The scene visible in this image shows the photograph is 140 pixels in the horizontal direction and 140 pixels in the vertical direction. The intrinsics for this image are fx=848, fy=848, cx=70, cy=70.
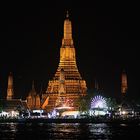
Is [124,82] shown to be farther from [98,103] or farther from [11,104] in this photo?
[11,104]

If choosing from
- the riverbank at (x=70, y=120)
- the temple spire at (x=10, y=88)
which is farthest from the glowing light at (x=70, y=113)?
the temple spire at (x=10, y=88)

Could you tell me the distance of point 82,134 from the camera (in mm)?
91188

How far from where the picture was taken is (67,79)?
148 metres

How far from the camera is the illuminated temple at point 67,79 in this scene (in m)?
147

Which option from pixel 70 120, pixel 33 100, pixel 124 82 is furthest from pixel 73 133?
pixel 33 100

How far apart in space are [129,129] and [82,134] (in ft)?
33.7

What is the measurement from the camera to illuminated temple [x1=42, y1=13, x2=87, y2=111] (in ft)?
482

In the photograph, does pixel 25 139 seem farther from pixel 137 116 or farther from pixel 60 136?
pixel 137 116

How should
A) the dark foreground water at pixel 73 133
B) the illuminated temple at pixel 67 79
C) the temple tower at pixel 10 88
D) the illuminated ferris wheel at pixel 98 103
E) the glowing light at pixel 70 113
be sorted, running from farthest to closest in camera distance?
the temple tower at pixel 10 88 → the illuminated temple at pixel 67 79 → the glowing light at pixel 70 113 → the illuminated ferris wheel at pixel 98 103 → the dark foreground water at pixel 73 133

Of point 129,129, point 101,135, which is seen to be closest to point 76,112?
point 129,129

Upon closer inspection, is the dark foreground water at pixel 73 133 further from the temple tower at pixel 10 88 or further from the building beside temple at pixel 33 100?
the temple tower at pixel 10 88

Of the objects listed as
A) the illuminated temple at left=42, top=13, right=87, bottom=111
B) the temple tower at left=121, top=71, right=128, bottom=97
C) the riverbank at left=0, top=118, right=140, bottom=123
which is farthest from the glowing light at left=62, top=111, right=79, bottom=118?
the temple tower at left=121, top=71, right=128, bottom=97

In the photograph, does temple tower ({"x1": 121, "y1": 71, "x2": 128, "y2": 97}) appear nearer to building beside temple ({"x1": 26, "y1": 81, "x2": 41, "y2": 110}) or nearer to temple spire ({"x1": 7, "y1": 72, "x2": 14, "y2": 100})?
building beside temple ({"x1": 26, "y1": 81, "x2": 41, "y2": 110})

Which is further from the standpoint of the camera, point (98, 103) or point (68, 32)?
point (68, 32)
